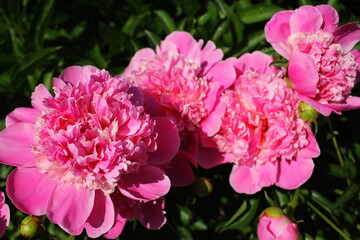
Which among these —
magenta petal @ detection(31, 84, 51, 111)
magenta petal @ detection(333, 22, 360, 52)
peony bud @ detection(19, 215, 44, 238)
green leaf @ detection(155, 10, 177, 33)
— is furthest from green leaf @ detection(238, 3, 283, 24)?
peony bud @ detection(19, 215, 44, 238)

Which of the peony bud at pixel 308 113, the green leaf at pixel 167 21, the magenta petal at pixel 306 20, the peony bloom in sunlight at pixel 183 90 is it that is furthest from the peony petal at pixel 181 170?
the green leaf at pixel 167 21

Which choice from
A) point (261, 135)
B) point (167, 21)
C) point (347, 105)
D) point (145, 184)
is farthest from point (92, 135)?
point (167, 21)

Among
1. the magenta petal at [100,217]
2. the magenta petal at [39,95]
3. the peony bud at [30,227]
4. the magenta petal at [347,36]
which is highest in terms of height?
the magenta petal at [39,95]

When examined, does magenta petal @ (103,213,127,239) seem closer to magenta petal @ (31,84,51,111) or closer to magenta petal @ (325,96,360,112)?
magenta petal @ (31,84,51,111)

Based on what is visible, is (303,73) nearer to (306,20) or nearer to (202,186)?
(306,20)

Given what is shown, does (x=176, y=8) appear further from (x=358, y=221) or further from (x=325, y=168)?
(x=358, y=221)

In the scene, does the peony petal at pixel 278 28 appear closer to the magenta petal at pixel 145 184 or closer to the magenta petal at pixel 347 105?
the magenta petal at pixel 347 105
